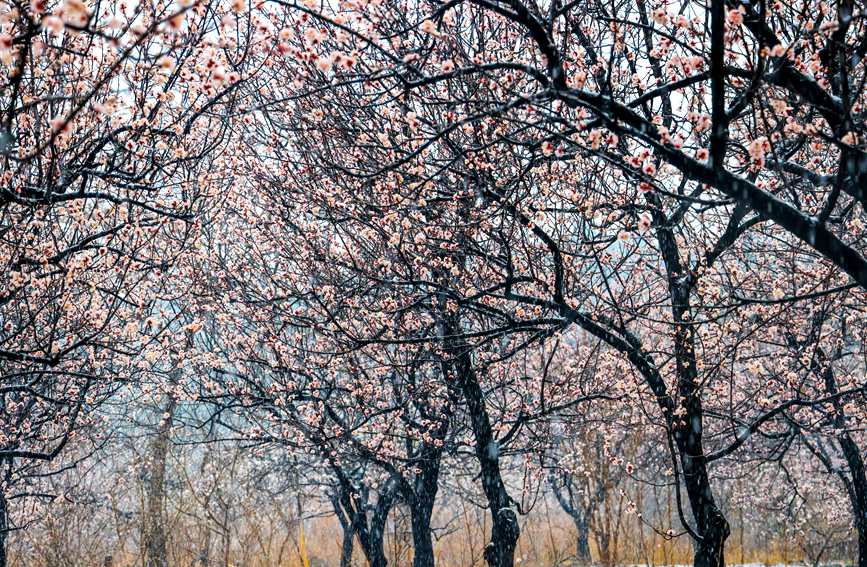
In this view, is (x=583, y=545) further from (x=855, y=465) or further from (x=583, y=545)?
(x=855, y=465)

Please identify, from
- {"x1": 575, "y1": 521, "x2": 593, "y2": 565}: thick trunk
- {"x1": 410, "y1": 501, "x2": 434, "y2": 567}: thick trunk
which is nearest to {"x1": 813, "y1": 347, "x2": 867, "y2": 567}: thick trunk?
{"x1": 410, "y1": 501, "x2": 434, "y2": 567}: thick trunk

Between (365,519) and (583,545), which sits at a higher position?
(365,519)

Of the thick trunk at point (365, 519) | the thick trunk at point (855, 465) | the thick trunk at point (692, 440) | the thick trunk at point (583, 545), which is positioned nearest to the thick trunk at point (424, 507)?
the thick trunk at point (365, 519)

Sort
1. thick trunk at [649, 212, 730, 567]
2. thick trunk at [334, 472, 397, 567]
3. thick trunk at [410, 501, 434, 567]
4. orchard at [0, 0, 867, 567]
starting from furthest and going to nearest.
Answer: thick trunk at [334, 472, 397, 567] < thick trunk at [410, 501, 434, 567] < thick trunk at [649, 212, 730, 567] < orchard at [0, 0, 867, 567]

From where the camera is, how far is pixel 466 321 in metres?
11.9

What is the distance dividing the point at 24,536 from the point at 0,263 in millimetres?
11074

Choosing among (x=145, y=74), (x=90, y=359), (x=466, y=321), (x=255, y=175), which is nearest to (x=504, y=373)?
(x=466, y=321)

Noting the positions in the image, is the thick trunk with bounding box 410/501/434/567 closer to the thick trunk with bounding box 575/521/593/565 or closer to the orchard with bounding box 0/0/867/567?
the orchard with bounding box 0/0/867/567

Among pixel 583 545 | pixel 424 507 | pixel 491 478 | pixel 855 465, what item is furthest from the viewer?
pixel 583 545

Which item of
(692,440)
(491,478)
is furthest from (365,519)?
(692,440)

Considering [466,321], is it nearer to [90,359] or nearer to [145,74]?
[90,359]

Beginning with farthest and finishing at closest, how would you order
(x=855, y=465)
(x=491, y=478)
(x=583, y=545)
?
(x=583, y=545)
(x=855, y=465)
(x=491, y=478)

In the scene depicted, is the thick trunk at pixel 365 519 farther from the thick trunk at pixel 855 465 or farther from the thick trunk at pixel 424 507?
the thick trunk at pixel 855 465

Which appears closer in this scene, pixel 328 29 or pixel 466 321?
pixel 328 29
